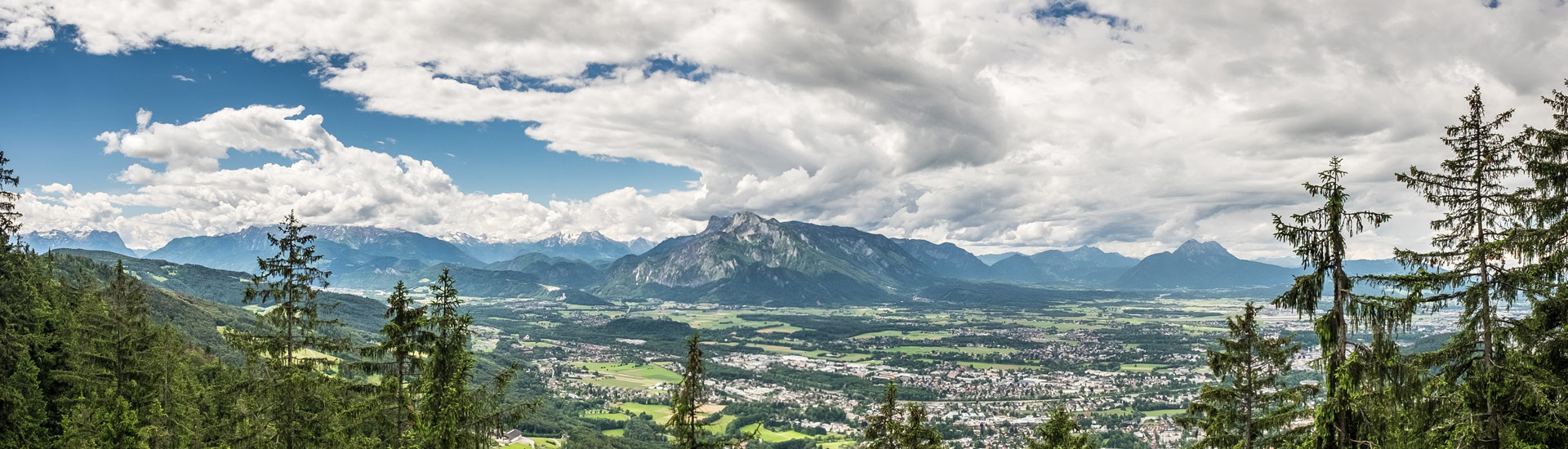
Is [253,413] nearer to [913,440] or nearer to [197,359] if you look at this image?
[913,440]

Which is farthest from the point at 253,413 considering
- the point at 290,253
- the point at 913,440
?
the point at 913,440

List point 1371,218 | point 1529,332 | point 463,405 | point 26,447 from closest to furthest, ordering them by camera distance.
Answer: point 1371,218 < point 1529,332 < point 463,405 < point 26,447

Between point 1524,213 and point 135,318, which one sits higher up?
point 1524,213

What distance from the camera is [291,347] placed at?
20.0 meters

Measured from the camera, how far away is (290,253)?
19.9 m

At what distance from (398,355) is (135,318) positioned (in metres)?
21.1

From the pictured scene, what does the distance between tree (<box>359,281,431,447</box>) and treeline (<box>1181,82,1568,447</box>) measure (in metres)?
19.8

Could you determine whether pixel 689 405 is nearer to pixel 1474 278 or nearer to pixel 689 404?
pixel 689 404

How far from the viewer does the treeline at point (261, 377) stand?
59.2 ft

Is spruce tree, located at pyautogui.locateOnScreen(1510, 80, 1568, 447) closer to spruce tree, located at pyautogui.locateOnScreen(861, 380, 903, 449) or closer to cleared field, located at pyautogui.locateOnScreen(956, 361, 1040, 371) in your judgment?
spruce tree, located at pyautogui.locateOnScreen(861, 380, 903, 449)

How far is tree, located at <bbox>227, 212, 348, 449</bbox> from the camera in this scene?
63.6 ft

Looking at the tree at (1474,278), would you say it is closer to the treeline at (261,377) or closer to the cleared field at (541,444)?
the treeline at (261,377)

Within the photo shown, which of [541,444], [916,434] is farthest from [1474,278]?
[541,444]

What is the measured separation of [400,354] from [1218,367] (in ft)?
76.7
